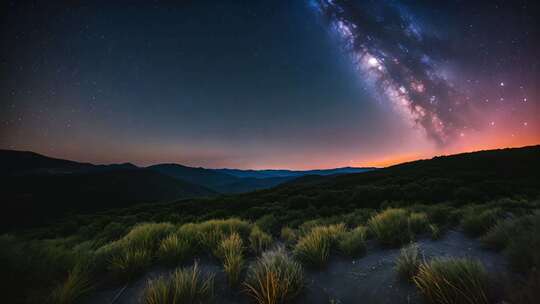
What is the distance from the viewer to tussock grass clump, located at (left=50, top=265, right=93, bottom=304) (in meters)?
2.30

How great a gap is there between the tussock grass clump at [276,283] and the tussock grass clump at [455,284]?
128 cm

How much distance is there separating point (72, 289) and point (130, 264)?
27.6 inches

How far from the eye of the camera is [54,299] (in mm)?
2277

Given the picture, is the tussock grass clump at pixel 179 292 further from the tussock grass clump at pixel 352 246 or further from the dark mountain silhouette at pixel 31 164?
the dark mountain silhouette at pixel 31 164

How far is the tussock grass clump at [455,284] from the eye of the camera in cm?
193

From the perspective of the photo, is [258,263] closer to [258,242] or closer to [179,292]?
[179,292]

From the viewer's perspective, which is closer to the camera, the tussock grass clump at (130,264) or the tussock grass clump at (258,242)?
the tussock grass clump at (130,264)

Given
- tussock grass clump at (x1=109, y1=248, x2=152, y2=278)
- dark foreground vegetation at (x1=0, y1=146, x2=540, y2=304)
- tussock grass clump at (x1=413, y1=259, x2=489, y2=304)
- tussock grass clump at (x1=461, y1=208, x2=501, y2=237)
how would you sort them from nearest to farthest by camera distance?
tussock grass clump at (x1=413, y1=259, x2=489, y2=304) → dark foreground vegetation at (x1=0, y1=146, x2=540, y2=304) → tussock grass clump at (x1=109, y1=248, x2=152, y2=278) → tussock grass clump at (x1=461, y1=208, x2=501, y2=237)

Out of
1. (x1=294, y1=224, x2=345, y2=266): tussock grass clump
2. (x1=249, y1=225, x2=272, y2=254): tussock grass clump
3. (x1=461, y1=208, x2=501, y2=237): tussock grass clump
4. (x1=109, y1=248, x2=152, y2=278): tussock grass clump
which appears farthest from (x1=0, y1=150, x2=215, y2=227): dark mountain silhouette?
Answer: (x1=461, y1=208, x2=501, y2=237): tussock grass clump

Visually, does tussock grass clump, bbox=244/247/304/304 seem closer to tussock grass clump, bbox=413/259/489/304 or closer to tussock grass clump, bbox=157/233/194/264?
tussock grass clump, bbox=413/259/489/304

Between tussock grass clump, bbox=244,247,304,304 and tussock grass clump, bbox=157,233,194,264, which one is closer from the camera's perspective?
tussock grass clump, bbox=244,247,304,304

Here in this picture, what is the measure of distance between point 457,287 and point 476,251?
1699mm

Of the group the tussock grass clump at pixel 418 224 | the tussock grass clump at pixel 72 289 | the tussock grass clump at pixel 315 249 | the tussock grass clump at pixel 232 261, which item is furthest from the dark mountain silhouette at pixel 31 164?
the tussock grass clump at pixel 418 224

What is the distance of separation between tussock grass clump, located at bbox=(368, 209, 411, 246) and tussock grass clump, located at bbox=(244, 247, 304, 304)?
6.42ft
